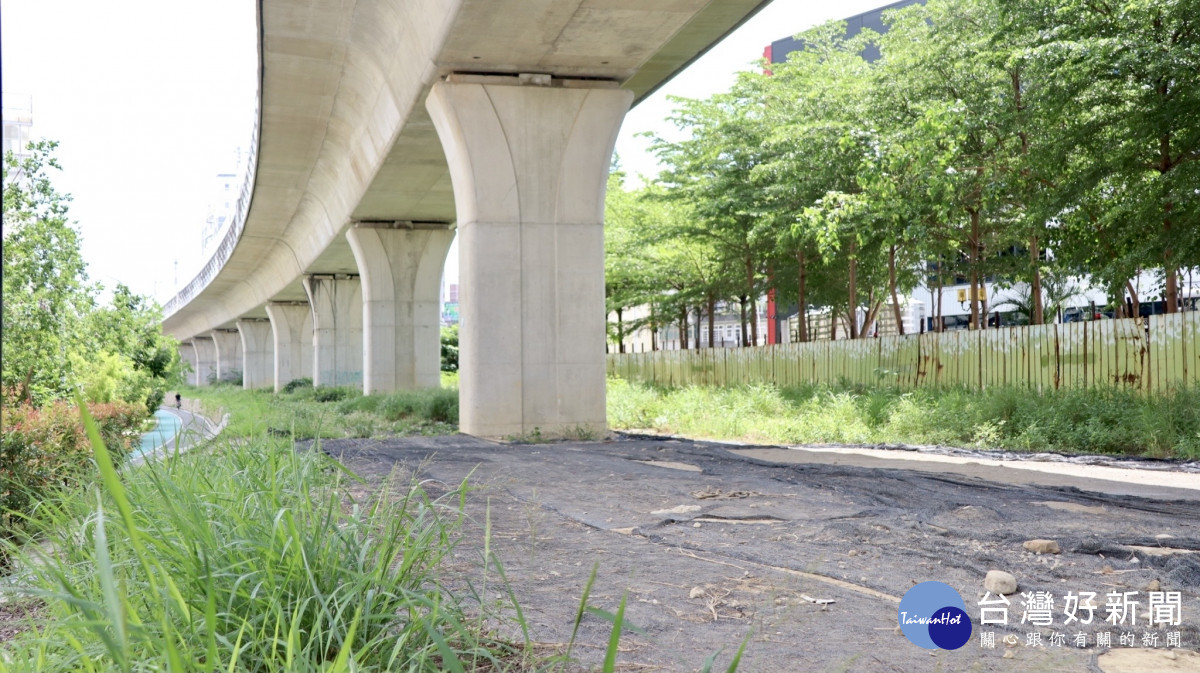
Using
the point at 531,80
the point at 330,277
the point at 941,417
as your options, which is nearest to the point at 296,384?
the point at 330,277

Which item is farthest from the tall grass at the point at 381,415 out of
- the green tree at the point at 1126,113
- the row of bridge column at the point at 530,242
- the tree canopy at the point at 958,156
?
the green tree at the point at 1126,113

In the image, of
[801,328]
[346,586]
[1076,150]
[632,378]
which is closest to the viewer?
[346,586]

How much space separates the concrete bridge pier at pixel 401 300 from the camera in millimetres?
28188

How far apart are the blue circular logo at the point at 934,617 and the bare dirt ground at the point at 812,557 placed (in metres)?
0.06

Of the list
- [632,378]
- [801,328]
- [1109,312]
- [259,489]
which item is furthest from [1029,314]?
[259,489]

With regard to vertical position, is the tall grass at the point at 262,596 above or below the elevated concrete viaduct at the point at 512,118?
below

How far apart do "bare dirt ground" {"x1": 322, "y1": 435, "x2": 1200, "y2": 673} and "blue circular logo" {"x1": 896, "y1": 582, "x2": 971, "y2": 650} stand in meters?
0.06

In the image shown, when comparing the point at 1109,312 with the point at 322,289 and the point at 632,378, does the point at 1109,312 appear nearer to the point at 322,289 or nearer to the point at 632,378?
the point at 632,378

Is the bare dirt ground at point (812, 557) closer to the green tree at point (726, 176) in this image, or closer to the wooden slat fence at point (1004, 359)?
the wooden slat fence at point (1004, 359)

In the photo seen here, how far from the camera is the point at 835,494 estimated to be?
25.3 feet

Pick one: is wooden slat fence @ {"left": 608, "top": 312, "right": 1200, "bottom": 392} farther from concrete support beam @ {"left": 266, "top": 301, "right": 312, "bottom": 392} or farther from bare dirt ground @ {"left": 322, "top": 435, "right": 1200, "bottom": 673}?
concrete support beam @ {"left": 266, "top": 301, "right": 312, "bottom": 392}

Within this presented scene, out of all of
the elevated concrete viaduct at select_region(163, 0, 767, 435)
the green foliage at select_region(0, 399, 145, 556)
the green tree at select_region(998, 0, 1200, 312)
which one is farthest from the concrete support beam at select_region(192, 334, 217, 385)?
the green tree at select_region(998, 0, 1200, 312)

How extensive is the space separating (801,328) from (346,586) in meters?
24.1

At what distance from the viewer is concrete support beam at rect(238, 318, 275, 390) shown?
226ft
